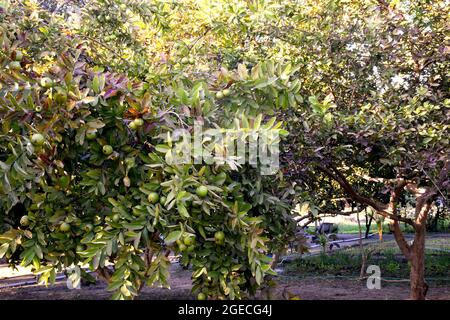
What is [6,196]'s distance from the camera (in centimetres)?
168

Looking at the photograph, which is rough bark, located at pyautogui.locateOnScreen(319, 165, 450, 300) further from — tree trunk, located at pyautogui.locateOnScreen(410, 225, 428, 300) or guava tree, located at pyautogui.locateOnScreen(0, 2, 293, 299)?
guava tree, located at pyautogui.locateOnScreen(0, 2, 293, 299)

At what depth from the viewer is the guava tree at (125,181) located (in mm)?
1603

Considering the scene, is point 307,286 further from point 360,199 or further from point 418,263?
point 360,199

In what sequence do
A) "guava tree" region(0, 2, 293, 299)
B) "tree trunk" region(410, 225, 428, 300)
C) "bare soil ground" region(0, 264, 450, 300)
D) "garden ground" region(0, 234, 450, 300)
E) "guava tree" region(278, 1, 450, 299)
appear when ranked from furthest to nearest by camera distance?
"garden ground" region(0, 234, 450, 300)
"bare soil ground" region(0, 264, 450, 300)
"tree trunk" region(410, 225, 428, 300)
"guava tree" region(278, 1, 450, 299)
"guava tree" region(0, 2, 293, 299)

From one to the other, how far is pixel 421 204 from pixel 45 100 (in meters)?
4.23

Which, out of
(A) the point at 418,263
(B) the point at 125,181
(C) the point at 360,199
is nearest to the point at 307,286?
(A) the point at 418,263

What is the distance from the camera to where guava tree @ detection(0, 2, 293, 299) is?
5.26ft

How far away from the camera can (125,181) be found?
171 centimetres

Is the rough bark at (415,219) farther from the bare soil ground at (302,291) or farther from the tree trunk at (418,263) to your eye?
the bare soil ground at (302,291)

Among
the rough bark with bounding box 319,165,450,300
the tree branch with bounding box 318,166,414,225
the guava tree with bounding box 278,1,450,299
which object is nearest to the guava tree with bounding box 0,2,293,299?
the guava tree with bounding box 278,1,450,299

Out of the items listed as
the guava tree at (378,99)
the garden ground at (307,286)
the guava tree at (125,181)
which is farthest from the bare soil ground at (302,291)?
the guava tree at (125,181)

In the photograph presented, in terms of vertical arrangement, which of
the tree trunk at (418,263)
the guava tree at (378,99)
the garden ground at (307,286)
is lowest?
the garden ground at (307,286)
